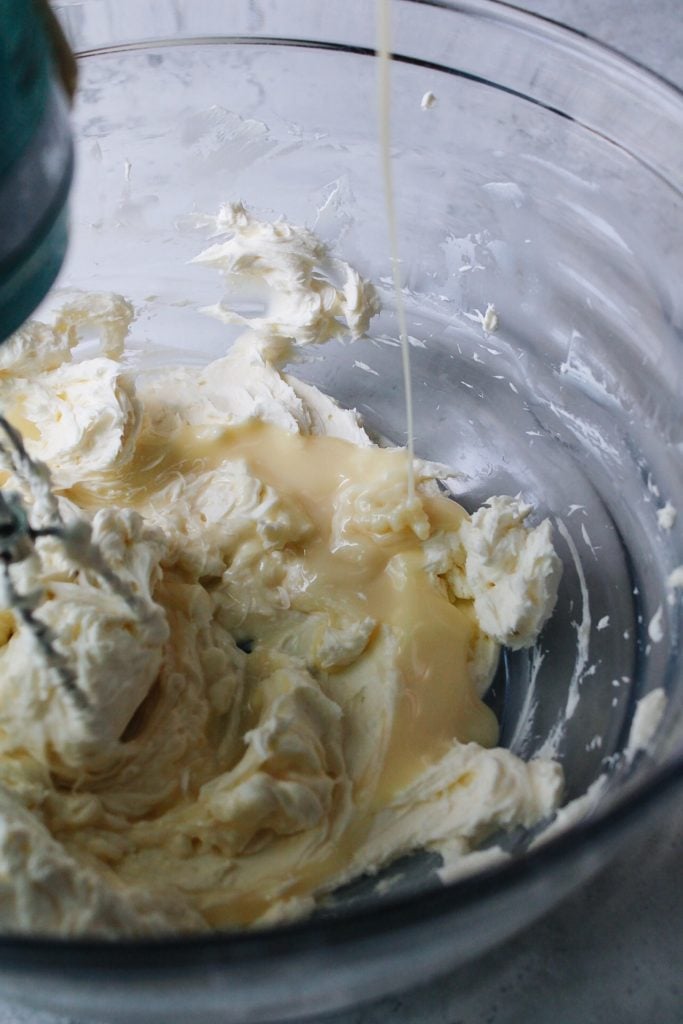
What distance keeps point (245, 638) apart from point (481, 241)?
0.71m

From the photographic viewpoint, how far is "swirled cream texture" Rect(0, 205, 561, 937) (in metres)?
0.99

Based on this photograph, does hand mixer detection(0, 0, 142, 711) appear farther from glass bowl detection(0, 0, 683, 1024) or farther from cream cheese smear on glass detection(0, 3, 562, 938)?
glass bowl detection(0, 0, 683, 1024)

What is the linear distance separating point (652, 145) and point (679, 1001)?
100 centimetres

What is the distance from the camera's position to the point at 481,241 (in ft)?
4.57

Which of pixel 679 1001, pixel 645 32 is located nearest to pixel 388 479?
pixel 679 1001

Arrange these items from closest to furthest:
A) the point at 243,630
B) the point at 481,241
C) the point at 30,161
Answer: the point at 30,161
the point at 243,630
the point at 481,241

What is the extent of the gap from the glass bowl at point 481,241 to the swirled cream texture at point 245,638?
0.07m

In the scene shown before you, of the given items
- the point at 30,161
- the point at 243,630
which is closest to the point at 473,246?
the point at 243,630

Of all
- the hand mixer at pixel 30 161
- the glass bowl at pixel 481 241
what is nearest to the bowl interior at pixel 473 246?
the glass bowl at pixel 481 241

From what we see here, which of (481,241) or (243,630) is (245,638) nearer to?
(243,630)

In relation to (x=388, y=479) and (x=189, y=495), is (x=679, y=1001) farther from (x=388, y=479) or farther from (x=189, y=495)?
(x=189, y=495)

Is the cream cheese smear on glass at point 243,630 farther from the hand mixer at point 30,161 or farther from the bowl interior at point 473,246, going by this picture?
the hand mixer at point 30,161

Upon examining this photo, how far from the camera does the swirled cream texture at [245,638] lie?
0.99 metres

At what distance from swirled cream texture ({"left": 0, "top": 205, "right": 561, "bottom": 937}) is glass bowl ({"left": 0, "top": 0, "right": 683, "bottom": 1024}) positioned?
0.07 m
